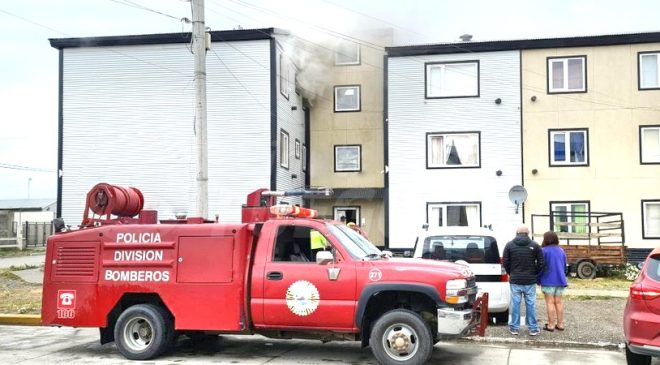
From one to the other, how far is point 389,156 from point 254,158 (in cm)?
493

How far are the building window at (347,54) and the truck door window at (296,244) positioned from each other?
18203mm

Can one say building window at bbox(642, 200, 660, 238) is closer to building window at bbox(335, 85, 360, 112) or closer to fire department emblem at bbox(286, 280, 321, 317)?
building window at bbox(335, 85, 360, 112)

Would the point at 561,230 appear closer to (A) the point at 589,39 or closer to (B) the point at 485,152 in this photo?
(B) the point at 485,152

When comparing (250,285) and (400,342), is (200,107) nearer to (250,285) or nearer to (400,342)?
(250,285)

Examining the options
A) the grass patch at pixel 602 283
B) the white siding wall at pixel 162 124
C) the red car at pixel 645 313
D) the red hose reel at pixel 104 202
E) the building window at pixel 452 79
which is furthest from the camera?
the building window at pixel 452 79

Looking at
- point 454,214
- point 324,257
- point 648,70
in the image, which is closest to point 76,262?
point 324,257

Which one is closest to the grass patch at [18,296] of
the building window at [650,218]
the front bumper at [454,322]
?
the front bumper at [454,322]

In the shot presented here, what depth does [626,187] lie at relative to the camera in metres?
21.7

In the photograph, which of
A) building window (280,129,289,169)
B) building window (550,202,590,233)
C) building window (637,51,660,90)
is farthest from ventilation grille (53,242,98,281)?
building window (637,51,660,90)

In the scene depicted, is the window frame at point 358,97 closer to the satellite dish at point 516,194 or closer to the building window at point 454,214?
the building window at point 454,214

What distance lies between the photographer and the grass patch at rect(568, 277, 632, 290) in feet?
54.2

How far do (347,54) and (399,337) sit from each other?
64.4 feet

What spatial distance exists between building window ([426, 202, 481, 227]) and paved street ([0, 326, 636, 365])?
43.4 ft

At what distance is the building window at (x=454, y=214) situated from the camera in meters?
22.4
